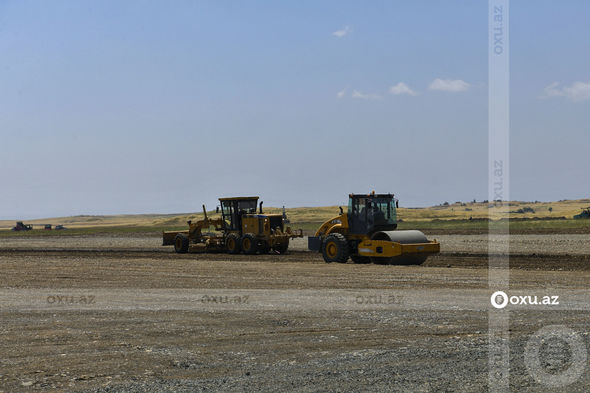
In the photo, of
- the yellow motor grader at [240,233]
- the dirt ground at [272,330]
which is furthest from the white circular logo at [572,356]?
the yellow motor grader at [240,233]

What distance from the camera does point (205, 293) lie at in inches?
686

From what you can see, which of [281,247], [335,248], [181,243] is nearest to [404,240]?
[335,248]

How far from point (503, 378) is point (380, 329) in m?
3.73

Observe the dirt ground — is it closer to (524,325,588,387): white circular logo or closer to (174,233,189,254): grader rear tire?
(524,325,588,387): white circular logo

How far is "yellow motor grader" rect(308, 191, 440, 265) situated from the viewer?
989 inches

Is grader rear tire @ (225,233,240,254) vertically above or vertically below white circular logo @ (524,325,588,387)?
above

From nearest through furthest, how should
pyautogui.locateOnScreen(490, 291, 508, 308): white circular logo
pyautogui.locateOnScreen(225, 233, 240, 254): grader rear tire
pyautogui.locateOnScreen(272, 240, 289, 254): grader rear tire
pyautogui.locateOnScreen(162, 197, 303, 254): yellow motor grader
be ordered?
pyautogui.locateOnScreen(490, 291, 508, 308): white circular logo < pyautogui.locateOnScreen(162, 197, 303, 254): yellow motor grader < pyautogui.locateOnScreen(225, 233, 240, 254): grader rear tire < pyautogui.locateOnScreen(272, 240, 289, 254): grader rear tire

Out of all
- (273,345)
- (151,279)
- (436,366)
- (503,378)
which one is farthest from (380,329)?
(151,279)

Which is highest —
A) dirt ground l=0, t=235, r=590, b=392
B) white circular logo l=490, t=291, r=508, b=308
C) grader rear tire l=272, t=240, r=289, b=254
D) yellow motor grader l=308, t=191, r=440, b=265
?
yellow motor grader l=308, t=191, r=440, b=265

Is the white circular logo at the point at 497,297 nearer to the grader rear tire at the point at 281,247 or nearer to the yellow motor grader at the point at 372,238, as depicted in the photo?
the yellow motor grader at the point at 372,238

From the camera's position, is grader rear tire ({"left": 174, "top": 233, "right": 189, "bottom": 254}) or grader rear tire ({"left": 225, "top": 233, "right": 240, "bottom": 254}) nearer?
grader rear tire ({"left": 225, "top": 233, "right": 240, "bottom": 254})

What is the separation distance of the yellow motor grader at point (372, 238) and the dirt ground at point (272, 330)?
9.08 feet

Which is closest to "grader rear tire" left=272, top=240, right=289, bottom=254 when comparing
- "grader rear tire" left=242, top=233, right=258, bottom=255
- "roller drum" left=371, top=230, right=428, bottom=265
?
"grader rear tire" left=242, top=233, right=258, bottom=255

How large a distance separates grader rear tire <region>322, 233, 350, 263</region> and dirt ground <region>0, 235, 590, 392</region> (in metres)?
4.10
